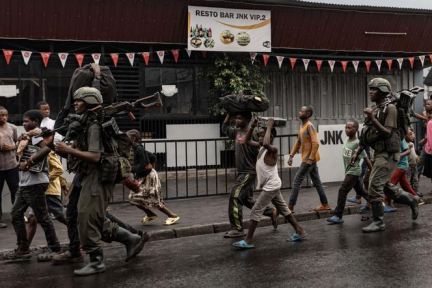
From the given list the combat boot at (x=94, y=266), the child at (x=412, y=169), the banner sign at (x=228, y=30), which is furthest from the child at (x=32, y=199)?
the banner sign at (x=228, y=30)

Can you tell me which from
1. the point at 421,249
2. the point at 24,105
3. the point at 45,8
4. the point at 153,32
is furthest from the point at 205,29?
the point at 421,249

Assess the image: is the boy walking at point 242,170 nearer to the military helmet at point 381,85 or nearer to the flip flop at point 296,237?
the flip flop at point 296,237

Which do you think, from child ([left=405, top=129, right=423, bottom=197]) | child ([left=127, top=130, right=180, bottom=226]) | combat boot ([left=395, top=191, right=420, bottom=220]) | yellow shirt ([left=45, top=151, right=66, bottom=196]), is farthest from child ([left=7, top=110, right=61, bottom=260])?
child ([left=405, top=129, right=423, bottom=197])

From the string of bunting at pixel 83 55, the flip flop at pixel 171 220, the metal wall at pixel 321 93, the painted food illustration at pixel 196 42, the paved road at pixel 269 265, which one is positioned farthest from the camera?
the metal wall at pixel 321 93

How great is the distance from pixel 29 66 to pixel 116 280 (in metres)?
9.24

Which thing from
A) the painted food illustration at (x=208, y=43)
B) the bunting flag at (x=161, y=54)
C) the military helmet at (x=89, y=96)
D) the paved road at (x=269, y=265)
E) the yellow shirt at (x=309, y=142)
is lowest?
the paved road at (x=269, y=265)

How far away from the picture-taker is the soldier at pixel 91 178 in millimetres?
5785

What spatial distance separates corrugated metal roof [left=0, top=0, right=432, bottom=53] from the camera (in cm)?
1310

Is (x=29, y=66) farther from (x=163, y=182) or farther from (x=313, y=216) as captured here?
(x=313, y=216)

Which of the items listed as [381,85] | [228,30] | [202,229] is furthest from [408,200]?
[228,30]

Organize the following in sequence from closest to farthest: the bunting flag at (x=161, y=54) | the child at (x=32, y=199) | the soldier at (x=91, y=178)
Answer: the soldier at (x=91, y=178)
the child at (x=32, y=199)
the bunting flag at (x=161, y=54)

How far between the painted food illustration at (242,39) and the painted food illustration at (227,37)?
0.17 metres

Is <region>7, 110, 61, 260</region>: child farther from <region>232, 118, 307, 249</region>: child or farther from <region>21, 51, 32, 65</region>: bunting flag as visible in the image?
<region>21, 51, 32, 65</region>: bunting flag

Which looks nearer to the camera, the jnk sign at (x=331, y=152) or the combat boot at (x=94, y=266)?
the combat boot at (x=94, y=266)
